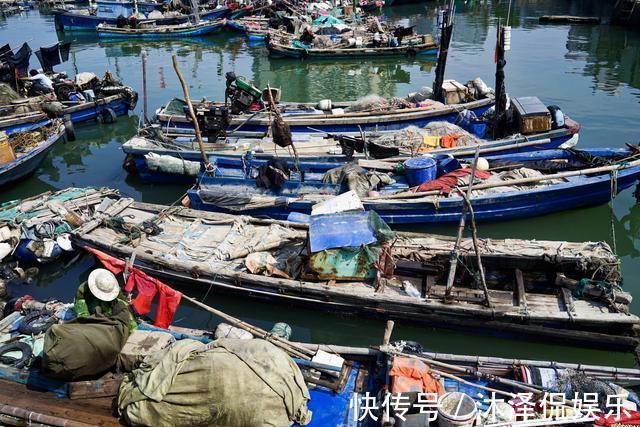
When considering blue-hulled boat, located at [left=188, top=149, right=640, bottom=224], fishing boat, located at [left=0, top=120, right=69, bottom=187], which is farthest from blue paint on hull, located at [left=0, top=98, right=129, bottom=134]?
blue-hulled boat, located at [left=188, top=149, right=640, bottom=224]

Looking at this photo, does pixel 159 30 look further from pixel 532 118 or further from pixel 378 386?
pixel 378 386

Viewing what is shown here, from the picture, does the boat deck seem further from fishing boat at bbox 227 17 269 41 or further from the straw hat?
fishing boat at bbox 227 17 269 41

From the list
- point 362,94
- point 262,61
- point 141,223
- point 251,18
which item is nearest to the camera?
point 141,223

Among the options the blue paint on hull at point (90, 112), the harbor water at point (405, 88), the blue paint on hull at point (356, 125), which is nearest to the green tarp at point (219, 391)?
the harbor water at point (405, 88)

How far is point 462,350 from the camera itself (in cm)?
887

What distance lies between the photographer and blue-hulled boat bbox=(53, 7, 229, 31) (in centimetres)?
4406

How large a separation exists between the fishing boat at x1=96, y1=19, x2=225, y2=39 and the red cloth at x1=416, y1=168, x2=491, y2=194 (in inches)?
1390

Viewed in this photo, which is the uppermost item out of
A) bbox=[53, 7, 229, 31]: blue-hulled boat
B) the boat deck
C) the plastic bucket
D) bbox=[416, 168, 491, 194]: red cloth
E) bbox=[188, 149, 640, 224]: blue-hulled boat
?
bbox=[53, 7, 229, 31]: blue-hulled boat

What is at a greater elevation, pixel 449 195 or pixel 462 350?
pixel 449 195

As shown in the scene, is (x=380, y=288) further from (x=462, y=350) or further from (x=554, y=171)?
(x=554, y=171)

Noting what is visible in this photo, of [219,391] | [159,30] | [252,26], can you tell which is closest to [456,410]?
[219,391]

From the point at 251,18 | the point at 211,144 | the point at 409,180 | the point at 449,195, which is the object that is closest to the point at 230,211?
the point at 211,144

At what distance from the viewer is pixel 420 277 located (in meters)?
9.46

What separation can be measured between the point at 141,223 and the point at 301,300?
4.71 meters
